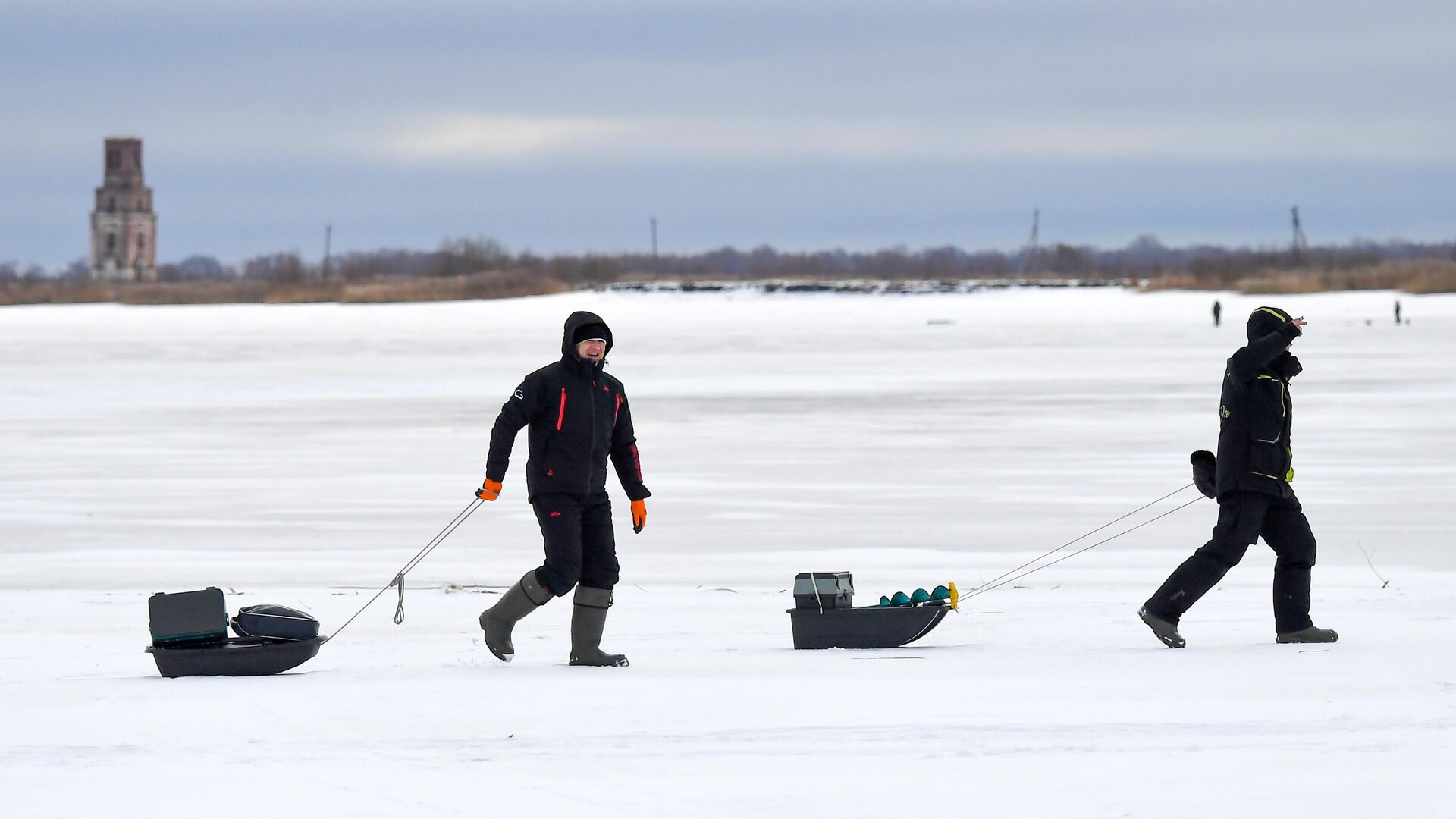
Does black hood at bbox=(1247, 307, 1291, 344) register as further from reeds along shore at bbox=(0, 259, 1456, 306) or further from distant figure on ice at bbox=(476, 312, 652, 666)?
reeds along shore at bbox=(0, 259, 1456, 306)

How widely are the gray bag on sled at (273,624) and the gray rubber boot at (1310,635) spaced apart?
357 centimetres

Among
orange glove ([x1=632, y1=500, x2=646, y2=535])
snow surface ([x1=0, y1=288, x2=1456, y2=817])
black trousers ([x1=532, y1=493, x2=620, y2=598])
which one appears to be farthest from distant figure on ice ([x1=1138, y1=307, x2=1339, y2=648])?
black trousers ([x1=532, y1=493, x2=620, y2=598])

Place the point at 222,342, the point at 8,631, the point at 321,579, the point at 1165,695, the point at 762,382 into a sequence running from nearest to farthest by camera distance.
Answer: the point at 1165,695 → the point at 8,631 → the point at 321,579 → the point at 762,382 → the point at 222,342

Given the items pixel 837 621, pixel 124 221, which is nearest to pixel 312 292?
pixel 124 221

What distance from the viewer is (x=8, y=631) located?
319 inches

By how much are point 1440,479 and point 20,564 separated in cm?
953

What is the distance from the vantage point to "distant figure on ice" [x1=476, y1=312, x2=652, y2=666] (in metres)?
6.83

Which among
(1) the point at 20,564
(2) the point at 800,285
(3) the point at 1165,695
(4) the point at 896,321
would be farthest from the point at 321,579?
(2) the point at 800,285

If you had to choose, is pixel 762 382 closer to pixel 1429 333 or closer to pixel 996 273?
pixel 1429 333

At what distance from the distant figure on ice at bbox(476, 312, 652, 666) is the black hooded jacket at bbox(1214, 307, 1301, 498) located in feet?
7.11

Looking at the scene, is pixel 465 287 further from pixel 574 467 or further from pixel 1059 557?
pixel 574 467

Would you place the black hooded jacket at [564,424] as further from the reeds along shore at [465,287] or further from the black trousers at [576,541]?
the reeds along shore at [465,287]

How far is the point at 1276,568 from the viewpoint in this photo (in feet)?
23.6

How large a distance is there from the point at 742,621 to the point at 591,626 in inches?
56.8
